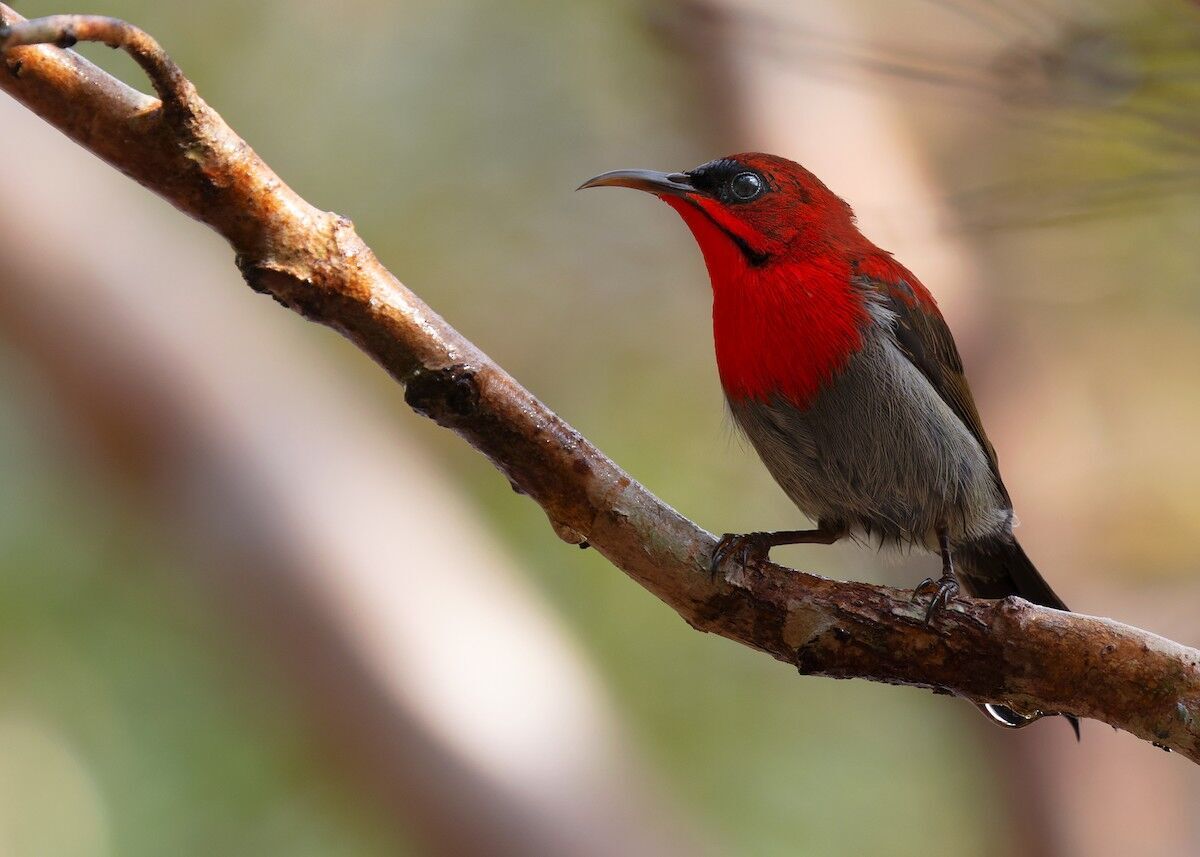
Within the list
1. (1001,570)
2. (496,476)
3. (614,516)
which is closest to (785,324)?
(614,516)

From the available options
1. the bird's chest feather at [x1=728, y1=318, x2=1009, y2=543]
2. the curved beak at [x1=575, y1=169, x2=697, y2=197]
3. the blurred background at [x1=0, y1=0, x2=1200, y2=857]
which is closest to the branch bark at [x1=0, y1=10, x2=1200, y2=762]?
the bird's chest feather at [x1=728, y1=318, x2=1009, y2=543]

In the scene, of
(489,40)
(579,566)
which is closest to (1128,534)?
(579,566)

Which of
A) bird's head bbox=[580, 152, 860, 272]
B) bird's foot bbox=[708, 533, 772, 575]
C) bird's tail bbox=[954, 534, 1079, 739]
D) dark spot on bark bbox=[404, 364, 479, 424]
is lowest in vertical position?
dark spot on bark bbox=[404, 364, 479, 424]

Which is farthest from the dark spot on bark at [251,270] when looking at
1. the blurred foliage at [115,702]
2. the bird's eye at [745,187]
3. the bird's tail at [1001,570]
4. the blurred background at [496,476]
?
the blurred foliage at [115,702]

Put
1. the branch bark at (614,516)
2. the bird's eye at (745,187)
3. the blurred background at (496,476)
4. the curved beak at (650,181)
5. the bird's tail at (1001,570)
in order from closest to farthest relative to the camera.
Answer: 1. the branch bark at (614,516)
2. the curved beak at (650,181)
3. the bird's eye at (745,187)
4. the bird's tail at (1001,570)
5. the blurred background at (496,476)

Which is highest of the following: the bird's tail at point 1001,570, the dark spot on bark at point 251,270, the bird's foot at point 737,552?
the bird's tail at point 1001,570

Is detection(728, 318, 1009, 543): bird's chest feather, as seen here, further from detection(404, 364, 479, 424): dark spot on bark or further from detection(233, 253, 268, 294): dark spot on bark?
detection(233, 253, 268, 294): dark spot on bark

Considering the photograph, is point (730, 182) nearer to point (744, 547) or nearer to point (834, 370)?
point (834, 370)

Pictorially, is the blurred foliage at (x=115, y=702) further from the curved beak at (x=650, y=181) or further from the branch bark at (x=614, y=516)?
the branch bark at (x=614, y=516)
